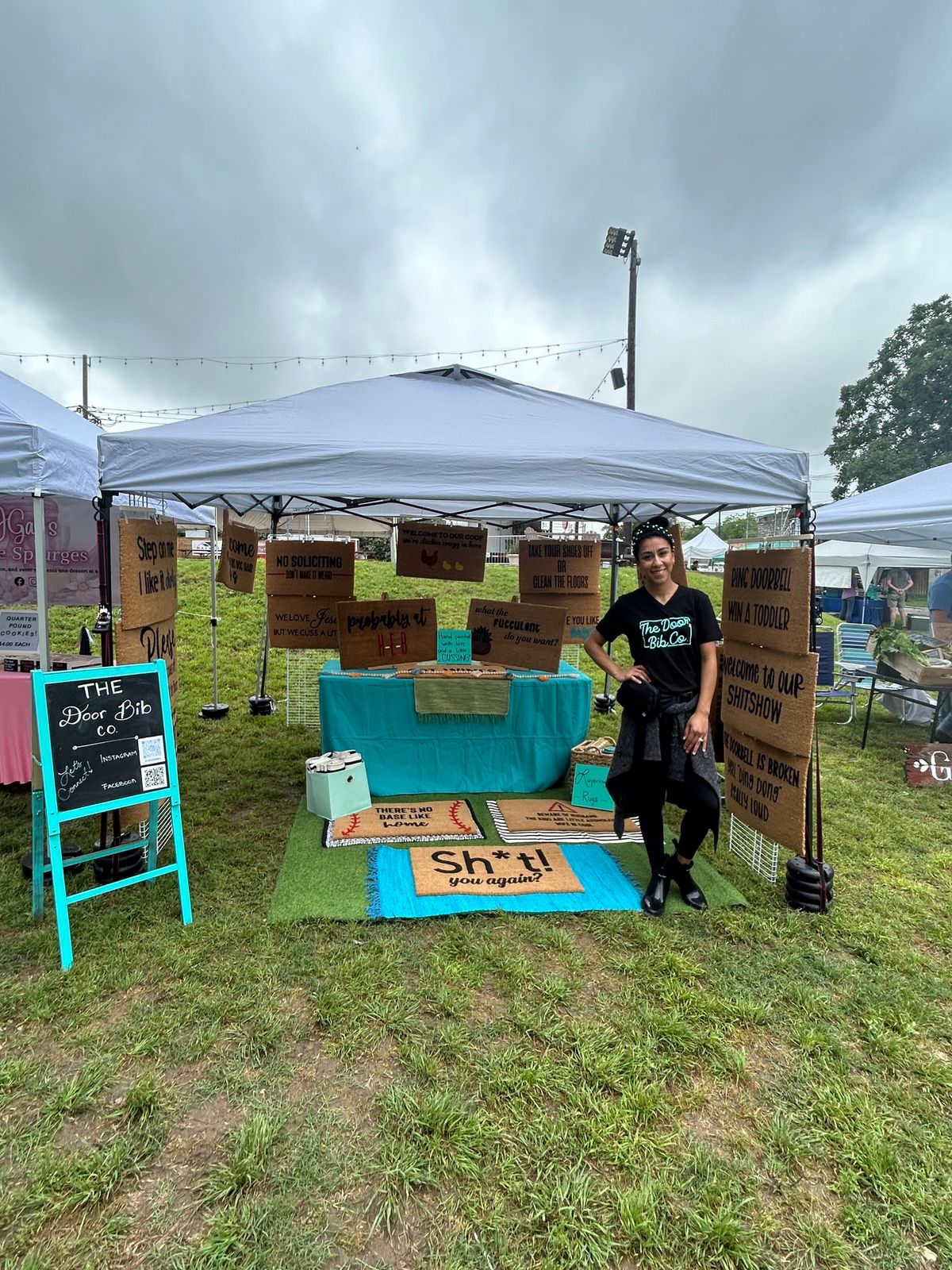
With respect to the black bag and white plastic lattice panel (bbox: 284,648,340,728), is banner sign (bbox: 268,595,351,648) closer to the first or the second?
white plastic lattice panel (bbox: 284,648,340,728)

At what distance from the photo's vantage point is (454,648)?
15.3ft

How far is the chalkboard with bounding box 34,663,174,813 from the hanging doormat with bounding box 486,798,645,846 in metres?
1.93

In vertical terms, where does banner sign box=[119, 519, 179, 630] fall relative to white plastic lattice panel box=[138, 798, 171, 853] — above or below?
above

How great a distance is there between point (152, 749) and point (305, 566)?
268cm

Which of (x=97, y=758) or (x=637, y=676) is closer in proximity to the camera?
(x=97, y=758)

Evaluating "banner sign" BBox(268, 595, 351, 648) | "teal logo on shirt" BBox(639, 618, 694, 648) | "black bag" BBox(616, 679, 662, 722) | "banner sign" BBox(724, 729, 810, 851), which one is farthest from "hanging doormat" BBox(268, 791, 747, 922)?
"banner sign" BBox(268, 595, 351, 648)

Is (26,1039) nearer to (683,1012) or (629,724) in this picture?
(683,1012)

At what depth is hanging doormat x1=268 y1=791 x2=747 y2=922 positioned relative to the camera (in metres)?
2.75

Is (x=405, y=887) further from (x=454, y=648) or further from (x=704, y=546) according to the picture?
(x=704, y=546)

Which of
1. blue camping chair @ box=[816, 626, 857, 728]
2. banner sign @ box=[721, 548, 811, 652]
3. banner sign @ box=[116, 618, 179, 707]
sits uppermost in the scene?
banner sign @ box=[721, 548, 811, 652]

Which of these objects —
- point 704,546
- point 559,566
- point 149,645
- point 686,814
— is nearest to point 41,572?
point 149,645

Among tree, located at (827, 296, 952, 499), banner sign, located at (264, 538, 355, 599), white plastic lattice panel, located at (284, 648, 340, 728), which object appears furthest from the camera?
tree, located at (827, 296, 952, 499)

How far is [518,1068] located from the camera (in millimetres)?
1900

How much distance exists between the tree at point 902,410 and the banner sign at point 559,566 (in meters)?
33.7
